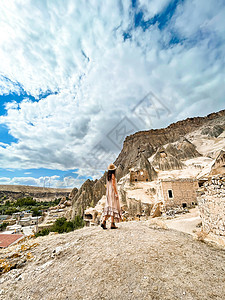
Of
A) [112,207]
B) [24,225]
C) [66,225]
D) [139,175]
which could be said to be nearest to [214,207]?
[112,207]

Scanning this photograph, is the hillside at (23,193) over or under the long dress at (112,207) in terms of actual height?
over

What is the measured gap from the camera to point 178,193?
574 inches

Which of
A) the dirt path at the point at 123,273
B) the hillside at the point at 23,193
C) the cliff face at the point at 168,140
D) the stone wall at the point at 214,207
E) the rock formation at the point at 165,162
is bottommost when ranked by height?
the dirt path at the point at 123,273

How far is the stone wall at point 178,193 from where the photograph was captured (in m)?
14.4

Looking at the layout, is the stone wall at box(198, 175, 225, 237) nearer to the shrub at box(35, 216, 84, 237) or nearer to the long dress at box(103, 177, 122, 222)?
the long dress at box(103, 177, 122, 222)

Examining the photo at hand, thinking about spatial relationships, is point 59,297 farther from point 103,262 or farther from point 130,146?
point 130,146

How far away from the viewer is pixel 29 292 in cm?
252

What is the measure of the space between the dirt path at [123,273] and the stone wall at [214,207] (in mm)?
869

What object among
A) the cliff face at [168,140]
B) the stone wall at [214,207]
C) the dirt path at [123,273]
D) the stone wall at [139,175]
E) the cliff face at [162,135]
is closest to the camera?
the dirt path at [123,273]

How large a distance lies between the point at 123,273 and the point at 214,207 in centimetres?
381

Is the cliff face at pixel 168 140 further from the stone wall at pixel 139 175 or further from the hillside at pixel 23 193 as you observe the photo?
the hillside at pixel 23 193

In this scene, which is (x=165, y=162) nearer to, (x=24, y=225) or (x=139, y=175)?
(x=139, y=175)

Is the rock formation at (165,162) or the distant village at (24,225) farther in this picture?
the rock formation at (165,162)

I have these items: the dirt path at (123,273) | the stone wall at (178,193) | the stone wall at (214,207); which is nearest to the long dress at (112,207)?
the dirt path at (123,273)
